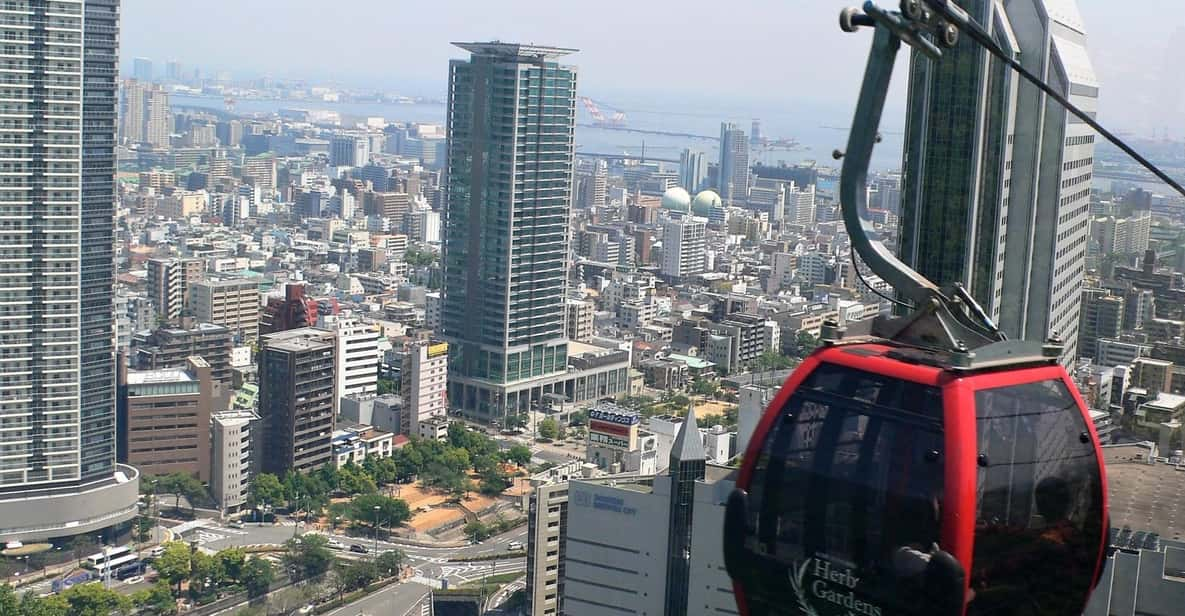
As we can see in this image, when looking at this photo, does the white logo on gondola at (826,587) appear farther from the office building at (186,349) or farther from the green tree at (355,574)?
the office building at (186,349)

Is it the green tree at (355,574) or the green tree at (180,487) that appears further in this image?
the green tree at (180,487)

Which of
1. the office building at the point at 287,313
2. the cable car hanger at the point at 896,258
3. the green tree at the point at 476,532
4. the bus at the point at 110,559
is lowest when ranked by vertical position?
the bus at the point at 110,559

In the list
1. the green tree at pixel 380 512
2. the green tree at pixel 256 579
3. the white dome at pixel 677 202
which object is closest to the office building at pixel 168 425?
the green tree at pixel 380 512

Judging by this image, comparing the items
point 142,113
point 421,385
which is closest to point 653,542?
point 421,385

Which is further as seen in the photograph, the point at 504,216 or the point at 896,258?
the point at 504,216

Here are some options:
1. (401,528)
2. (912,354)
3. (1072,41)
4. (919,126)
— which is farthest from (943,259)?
(912,354)

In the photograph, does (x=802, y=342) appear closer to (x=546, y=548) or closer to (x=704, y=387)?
(x=704, y=387)
